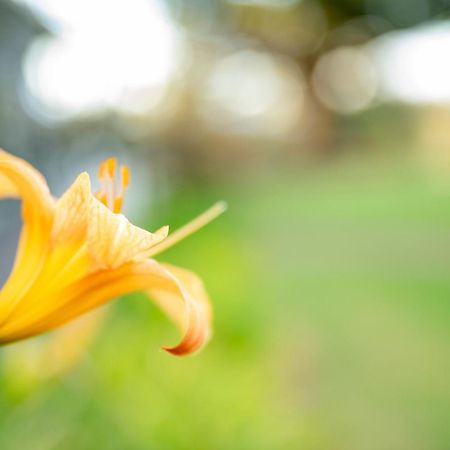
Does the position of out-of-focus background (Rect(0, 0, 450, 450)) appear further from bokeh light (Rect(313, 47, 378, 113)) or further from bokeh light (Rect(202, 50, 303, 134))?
bokeh light (Rect(313, 47, 378, 113))

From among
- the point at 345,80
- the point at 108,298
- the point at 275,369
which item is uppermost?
the point at 108,298

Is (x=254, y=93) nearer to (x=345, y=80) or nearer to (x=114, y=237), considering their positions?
(x=345, y=80)

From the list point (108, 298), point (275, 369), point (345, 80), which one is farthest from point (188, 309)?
point (345, 80)

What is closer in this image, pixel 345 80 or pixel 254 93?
pixel 254 93

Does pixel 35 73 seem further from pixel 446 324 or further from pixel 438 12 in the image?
pixel 438 12

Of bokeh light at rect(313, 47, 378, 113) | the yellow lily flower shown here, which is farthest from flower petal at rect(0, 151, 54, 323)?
bokeh light at rect(313, 47, 378, 113)

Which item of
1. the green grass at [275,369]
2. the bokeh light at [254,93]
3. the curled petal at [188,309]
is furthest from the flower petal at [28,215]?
the bokeh light at [254,93]

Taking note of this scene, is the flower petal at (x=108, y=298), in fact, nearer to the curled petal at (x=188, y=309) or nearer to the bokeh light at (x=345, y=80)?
the curled petal at (x=188, y=309)
